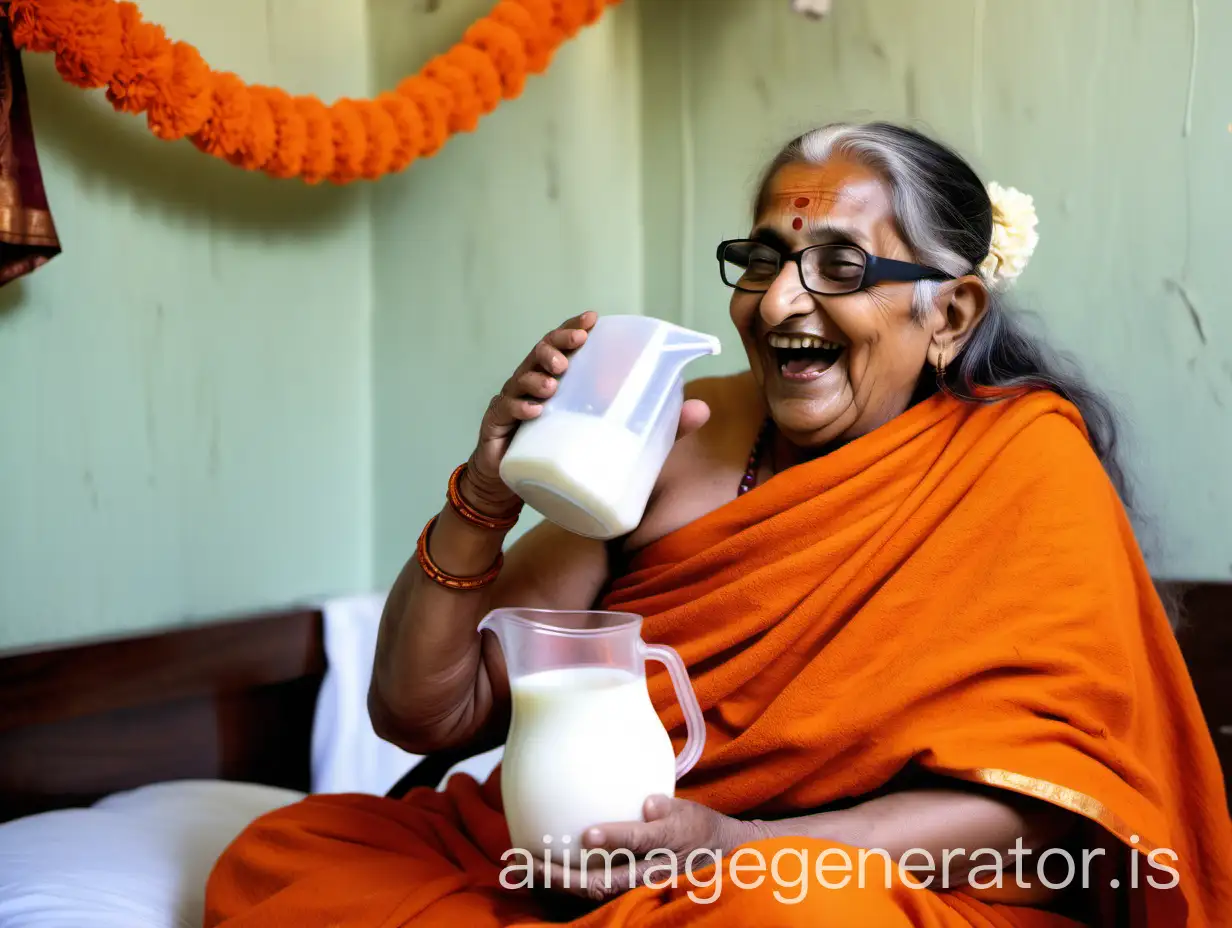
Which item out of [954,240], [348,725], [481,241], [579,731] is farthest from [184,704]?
[954,240]

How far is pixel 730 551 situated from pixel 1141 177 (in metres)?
0.99

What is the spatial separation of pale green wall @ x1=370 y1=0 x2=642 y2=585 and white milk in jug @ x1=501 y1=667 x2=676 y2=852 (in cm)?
133

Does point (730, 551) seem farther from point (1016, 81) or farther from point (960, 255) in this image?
point (1016, 81)

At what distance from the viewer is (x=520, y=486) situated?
3.49 feet

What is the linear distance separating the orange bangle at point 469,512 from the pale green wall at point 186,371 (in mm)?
857

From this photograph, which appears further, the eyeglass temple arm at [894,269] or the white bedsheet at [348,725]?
the white bedsheet at [348,725]

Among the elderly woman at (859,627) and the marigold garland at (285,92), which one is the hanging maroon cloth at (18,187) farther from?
the elderly woman at (859,627)

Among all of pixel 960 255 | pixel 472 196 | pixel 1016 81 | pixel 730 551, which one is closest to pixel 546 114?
pixel 472 196

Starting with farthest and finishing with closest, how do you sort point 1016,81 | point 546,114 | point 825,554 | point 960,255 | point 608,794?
point 546,114 < point 1016,81 < point 960,255 < point 825,554 < point 608,794

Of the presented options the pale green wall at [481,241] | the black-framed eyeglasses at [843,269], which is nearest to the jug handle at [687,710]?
the black-framed eyeglasses at [843,269]

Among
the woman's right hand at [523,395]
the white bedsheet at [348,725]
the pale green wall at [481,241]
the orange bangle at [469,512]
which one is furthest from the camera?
the pale green wall at [481,241]

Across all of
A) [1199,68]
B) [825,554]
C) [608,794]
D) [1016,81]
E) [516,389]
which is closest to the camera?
[608,794]

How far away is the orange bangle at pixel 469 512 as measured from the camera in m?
1.21

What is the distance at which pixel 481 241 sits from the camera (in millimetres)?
2293
